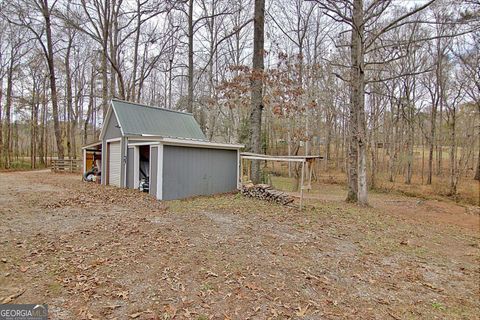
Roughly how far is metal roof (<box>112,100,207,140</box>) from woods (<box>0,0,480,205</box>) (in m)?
2.42

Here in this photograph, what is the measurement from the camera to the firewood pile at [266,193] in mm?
8805

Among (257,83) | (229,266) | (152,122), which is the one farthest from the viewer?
(152,122)

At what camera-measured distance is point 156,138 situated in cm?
948

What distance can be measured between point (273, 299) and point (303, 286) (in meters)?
0.55

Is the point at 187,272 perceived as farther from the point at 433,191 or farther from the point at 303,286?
the point at 433,191

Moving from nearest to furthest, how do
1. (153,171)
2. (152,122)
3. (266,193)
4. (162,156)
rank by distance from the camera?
(162,156) < (266,193) < (153,171) < (152,122)

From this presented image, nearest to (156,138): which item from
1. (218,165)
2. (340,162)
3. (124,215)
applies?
(218,165)

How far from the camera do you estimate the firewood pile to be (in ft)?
28.9

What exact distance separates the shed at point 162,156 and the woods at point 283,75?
167 centimetres

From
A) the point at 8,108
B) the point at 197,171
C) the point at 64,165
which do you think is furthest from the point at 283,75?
the point at 8,108

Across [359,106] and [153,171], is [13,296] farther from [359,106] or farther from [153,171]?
[359,106]

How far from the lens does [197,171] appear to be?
1027 centimetres

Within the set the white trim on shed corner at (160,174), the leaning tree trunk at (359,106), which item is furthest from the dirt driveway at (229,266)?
the leaning tree trunk at (359,106)

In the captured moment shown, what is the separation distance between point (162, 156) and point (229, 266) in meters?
5.97
